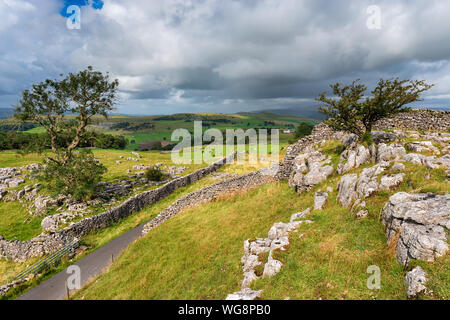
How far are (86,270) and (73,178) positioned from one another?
550 inches

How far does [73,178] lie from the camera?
1016 inches

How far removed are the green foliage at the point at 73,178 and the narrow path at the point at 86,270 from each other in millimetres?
8953

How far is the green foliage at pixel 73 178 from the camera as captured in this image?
24.9m

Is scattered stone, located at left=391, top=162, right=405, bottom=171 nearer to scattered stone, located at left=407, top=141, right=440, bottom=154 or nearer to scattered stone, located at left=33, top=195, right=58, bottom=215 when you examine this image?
scattered stone, located at left=407, top=141, right=440, bottom=154

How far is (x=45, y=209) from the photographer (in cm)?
2472

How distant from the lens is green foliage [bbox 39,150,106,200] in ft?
81.6

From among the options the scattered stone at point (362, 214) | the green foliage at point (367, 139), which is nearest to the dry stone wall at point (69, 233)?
the scattered stone at point (362, 214)

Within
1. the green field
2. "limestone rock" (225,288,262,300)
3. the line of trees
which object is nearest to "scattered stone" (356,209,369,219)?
the green field

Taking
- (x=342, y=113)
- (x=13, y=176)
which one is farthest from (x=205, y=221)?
(x=13, y=176)

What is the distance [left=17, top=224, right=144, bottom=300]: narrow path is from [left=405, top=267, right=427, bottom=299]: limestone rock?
64.0 ft

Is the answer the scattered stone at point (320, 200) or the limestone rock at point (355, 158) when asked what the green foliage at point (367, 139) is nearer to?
the limestone rock at point (355, 158)
